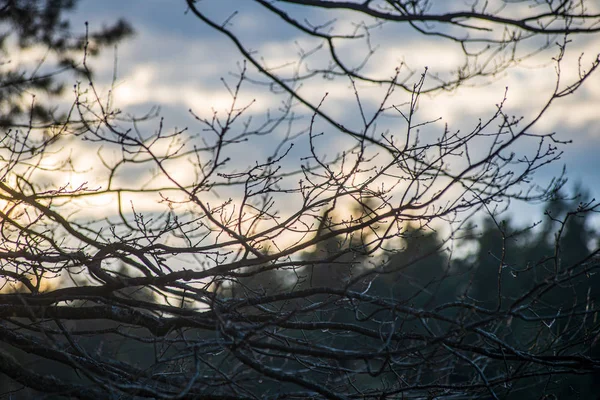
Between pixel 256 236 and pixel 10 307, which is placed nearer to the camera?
pixel 256 236

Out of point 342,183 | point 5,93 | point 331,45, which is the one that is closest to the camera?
point 331,45

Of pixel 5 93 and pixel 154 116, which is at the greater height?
pixel 5 93

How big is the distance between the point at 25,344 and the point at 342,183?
2.79 m

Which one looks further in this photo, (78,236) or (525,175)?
(78,236)

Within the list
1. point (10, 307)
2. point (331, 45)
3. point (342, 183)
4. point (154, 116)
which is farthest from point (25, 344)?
point (331, 45)

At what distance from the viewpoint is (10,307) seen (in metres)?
4.44

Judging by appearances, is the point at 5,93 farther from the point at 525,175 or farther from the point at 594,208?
the point at 594,208

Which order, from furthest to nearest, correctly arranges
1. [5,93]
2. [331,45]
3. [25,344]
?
[5,93] → [25,344] → [331,45]

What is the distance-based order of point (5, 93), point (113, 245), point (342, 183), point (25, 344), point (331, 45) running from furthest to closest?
point (5, 93), point (25, 344), point (113, 245), point (342, 183), point (331, 45)

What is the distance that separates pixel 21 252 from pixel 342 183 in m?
2.31

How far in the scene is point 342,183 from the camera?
3863 mm

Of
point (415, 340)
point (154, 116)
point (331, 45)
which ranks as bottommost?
point (415, 340)

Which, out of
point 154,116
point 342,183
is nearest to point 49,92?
point 154,116

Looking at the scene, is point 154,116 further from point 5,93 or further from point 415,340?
point 415,340
